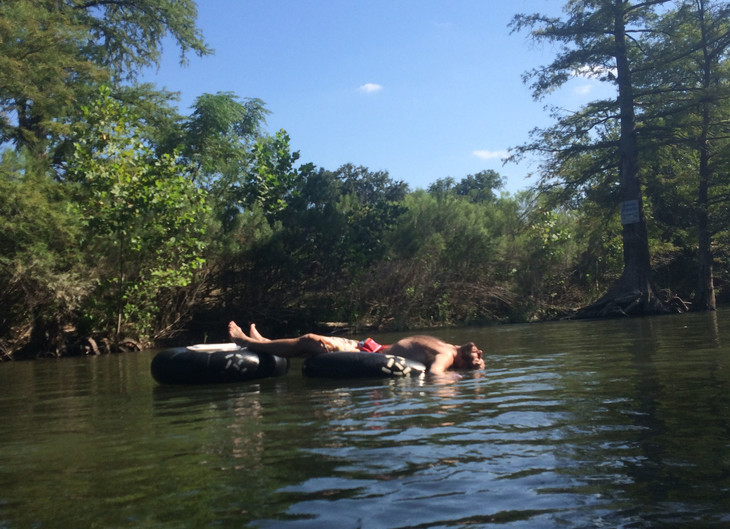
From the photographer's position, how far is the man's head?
897 cm

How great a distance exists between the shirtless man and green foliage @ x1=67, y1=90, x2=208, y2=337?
842 centimetres

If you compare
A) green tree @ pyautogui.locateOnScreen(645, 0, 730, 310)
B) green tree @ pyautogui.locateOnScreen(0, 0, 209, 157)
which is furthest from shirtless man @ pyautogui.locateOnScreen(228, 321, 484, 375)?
green tree @ pyautogui.locateOnScreen(645, 0, 730, 310)

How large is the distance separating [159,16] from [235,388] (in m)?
21.6

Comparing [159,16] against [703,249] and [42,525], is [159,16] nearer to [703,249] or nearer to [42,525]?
[703,249]

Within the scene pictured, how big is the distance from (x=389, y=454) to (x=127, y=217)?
1357cm

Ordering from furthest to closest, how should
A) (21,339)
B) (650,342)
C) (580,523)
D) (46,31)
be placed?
1. (46,31)
2. (21,339)
3. (650,342)
4. (580,523)

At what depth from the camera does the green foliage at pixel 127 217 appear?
1648 centimetres

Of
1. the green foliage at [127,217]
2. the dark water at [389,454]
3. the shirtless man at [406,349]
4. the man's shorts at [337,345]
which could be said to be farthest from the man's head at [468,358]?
A: the green foliage at [127,217]

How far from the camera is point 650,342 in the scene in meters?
11.5

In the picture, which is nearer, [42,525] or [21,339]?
[42,525]

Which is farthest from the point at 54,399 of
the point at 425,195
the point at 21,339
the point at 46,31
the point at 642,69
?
the point at 642,69

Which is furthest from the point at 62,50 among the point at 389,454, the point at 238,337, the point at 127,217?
the point at 389,454

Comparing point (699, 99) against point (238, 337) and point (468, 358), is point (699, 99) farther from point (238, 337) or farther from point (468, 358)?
point (238, 337)

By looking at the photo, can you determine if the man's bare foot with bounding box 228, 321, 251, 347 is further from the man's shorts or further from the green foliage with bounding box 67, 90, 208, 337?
the green foliage with bounding box 67, 90, 208, 337
